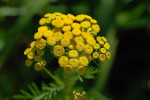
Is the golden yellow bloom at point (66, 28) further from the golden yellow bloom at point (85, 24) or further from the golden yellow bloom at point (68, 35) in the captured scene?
the golden yellow bloom at point (85, 24)

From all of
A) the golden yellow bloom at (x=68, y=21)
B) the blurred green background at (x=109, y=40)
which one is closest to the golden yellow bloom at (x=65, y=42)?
the golden yellow bloom at (x=68, y=21)

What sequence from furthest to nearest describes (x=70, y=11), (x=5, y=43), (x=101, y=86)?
(x=70, y=11)
(x=5, y=43)
(x=101, y=86)

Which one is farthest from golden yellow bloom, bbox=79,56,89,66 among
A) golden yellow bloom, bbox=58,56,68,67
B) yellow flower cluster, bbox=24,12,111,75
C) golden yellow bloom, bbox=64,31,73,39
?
golden yellow bloom, bbox=64,31,73,39

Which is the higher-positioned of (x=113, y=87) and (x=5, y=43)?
(x=5, y=43)

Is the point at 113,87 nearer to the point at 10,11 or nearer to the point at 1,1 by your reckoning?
the point at 10,11

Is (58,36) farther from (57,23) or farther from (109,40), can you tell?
(109,40)

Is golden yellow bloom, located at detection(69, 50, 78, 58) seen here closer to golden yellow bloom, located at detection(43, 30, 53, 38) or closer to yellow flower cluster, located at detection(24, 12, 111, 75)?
yellow flower cluster, located at detection(24, 12, 111, 75)

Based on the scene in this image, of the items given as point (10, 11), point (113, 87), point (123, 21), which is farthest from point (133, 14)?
point (10, 11)

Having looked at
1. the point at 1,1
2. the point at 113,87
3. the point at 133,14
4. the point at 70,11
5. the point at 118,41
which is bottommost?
the point at 113,87
